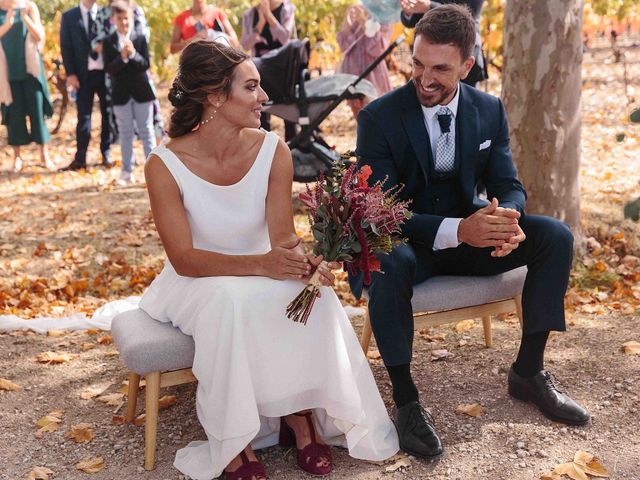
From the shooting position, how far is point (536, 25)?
17.5 ft

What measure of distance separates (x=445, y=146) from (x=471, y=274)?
0.60 m

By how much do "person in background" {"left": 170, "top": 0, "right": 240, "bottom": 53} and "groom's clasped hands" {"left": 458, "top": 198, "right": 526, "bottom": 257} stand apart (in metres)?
5.60

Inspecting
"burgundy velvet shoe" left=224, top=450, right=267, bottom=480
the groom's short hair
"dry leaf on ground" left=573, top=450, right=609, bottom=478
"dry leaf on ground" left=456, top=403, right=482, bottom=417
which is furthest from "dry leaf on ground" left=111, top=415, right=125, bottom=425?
the groom's short hair

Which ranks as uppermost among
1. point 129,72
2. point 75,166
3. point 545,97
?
point 545,97

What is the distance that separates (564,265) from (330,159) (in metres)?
4.06

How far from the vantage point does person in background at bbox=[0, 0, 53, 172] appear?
31.7ft

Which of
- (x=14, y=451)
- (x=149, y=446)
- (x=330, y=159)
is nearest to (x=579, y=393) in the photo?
(x=149, y=446)

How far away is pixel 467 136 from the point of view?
154 inches

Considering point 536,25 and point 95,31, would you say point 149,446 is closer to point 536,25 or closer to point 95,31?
point 536,25

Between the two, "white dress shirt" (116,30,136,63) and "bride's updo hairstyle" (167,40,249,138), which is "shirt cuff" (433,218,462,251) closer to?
"bride's updo hairstyle" (167,40,249,138)

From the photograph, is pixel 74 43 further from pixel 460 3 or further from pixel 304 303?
pixel 304 303

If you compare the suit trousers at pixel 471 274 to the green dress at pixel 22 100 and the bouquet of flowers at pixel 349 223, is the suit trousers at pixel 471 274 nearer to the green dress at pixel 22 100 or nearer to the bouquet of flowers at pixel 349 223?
the bouquet of flowers at pixel 349 223

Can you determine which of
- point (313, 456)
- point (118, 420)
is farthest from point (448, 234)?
point (118, 420)

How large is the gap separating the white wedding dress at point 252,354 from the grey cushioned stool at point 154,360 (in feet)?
0.24
